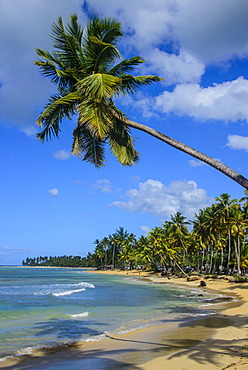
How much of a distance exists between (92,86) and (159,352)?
727 cm

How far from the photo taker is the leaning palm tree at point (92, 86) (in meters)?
7.64

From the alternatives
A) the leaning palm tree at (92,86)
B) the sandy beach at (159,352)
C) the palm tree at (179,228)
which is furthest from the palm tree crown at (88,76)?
the palm tree at (179,228)

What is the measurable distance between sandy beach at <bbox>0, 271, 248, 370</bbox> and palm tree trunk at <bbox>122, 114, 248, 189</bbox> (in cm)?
370

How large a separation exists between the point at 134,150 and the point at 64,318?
11.7 meters

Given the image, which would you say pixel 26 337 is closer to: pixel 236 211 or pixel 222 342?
pixel 222 342

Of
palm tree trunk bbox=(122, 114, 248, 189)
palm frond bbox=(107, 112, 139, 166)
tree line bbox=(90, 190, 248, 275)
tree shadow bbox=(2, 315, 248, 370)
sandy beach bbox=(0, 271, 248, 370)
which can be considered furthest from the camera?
tree line bbox=(90, 190, 248, 275)

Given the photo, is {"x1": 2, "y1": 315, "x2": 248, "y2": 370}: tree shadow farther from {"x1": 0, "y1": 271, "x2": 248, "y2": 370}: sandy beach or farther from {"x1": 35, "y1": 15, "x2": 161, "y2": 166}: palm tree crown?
{"x1": 35, "y1": 15, "x2": 161, "y2": 166}: palm tree crown

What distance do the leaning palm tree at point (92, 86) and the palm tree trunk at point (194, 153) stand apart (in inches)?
1.1

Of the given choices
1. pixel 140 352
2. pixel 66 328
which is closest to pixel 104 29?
pixel 140 352

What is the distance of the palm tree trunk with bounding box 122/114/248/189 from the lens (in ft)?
19.7

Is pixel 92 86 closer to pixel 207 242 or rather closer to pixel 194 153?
pixel 194 153

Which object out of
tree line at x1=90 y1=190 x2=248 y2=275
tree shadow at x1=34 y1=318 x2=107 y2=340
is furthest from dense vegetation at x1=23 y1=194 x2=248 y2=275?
tree shadow at x1=34 y1=318 x2=107 y2=340

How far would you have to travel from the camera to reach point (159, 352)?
8797mm

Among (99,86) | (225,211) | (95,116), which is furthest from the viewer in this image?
(225,211)
